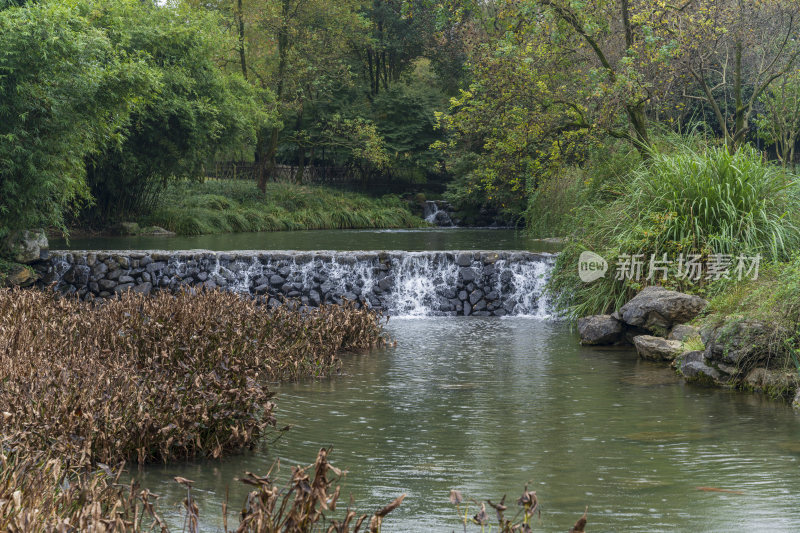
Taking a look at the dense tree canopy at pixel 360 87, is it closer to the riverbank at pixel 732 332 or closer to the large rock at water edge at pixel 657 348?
the riverbank at pixel 732 332

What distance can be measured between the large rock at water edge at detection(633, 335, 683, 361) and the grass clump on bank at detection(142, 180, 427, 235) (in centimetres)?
1893

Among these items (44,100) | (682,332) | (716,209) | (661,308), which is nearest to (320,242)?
(44,100)

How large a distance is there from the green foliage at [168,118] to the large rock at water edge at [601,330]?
14.9 m

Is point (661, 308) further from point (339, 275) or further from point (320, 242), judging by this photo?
point (320, 242)

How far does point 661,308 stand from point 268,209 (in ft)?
75.0

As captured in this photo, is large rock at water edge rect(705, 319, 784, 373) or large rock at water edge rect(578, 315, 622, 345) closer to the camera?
large rock at water edge rect(705, 319, 784, 373)

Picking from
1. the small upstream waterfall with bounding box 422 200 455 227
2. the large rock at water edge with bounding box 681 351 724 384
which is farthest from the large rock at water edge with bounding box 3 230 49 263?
the small upstream waterfall with bounding box 422 200 455 227

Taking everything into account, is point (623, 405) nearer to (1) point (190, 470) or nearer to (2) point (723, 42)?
(1) point (190, 470)

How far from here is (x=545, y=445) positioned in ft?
19.8

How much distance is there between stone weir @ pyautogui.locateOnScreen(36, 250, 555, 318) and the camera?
1467 centimetres

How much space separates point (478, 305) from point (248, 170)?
25.7m

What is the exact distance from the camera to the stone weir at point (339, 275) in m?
14.7

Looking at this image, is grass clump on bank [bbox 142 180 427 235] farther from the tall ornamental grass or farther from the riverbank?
the riverbank

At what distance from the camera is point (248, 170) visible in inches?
1516
